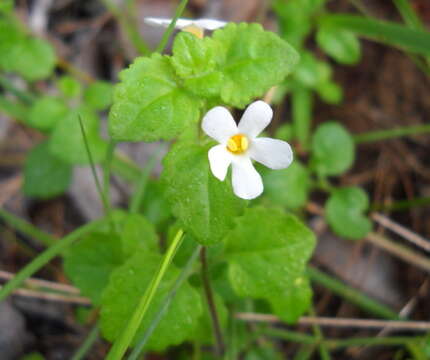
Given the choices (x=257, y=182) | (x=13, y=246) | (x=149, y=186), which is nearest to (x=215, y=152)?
(x=257, y=182)

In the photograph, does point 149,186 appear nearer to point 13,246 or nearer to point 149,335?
point 13,246

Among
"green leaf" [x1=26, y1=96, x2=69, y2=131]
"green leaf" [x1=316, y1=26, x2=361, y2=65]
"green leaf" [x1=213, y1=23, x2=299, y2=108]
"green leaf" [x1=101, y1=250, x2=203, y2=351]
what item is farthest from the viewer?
"green leaf" [x1=316, y1=26, x2=361, y2=65]

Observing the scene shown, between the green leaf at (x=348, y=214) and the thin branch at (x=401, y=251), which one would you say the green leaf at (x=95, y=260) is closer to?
the green leaf at (x=348, y=214)

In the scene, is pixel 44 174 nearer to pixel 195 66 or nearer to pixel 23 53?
pixel 23 53

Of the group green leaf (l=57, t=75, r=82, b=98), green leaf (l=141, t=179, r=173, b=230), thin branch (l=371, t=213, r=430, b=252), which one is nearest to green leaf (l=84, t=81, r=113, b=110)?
green leaf (l=57, t=75, r=82, b=98)

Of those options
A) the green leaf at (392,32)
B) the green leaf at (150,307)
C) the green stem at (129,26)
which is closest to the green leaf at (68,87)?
the green stem at (129,26)

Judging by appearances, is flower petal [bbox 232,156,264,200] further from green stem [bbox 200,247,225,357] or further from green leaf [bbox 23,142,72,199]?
green leaf [bbox 23,142,72,199]

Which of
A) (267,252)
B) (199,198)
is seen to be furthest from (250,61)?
(267,252)
